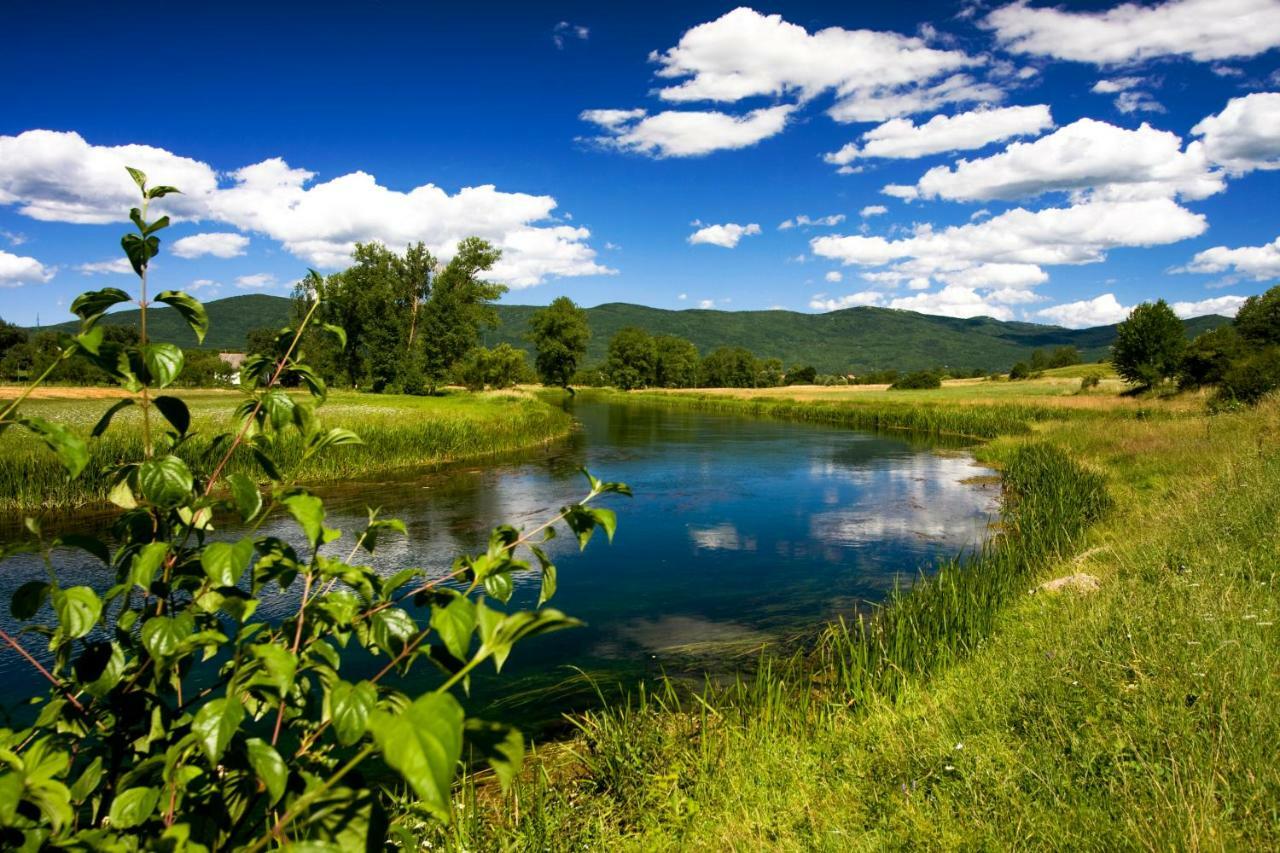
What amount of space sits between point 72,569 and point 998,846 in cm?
1193

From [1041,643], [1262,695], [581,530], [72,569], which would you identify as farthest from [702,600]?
[72,569]

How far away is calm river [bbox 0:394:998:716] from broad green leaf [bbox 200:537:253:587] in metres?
5.32

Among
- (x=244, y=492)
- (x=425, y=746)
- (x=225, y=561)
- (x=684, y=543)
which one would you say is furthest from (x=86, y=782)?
(x=684, y=543)

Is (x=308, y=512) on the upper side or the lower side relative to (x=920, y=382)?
lower

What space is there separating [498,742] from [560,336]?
296 feet

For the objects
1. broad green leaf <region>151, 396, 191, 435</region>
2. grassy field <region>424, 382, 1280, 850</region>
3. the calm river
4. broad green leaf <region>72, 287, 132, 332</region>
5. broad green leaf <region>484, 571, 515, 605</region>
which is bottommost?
the calm river

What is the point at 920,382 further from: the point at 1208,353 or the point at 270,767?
the point at 270,767

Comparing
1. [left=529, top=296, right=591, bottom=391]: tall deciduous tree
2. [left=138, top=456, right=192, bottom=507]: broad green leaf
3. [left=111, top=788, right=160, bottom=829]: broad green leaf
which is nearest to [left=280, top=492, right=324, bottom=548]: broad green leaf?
[left=138, top=456, right=192, bottom=507]: broad green leaf

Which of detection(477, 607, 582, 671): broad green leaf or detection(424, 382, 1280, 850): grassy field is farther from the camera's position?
detection(424, 382, 1280, 850): grassy field

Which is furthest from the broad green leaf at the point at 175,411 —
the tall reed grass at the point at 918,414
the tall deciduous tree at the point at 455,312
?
the tall deciduous tree at the point at 455,312

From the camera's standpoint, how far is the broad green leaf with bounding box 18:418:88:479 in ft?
5.04

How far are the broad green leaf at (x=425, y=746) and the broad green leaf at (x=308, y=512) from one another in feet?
2.29

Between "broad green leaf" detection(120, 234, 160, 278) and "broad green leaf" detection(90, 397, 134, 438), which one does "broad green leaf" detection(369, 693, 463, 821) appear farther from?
"broad green leaf" detection(120, 234, 160, 278)

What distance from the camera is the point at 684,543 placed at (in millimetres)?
13180
